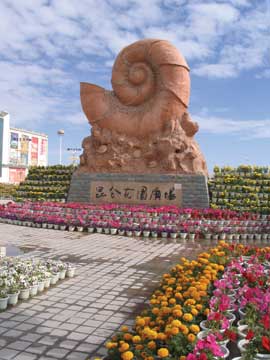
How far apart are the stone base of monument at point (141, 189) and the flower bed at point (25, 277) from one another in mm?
7107

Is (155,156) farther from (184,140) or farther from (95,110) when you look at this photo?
(95,110)

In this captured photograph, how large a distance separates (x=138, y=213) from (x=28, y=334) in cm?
713

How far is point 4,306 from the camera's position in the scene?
13.0 feet

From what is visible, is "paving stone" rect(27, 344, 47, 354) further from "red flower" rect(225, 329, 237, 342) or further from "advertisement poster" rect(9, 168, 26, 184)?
"advertisement poster" rect(9, 168, 26, 184)

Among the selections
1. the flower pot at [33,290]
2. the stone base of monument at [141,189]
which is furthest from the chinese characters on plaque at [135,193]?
the flower pot at [33,290]

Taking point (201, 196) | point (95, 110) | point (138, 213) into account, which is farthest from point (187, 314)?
point (95, 110)

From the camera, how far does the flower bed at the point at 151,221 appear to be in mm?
9195

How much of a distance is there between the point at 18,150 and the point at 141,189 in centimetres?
3707

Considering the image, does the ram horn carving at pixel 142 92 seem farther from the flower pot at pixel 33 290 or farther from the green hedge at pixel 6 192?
the green hedge at pixel 6 192

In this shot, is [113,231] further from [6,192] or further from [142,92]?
[6,192]

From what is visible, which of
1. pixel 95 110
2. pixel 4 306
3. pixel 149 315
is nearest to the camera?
pixel 149 315

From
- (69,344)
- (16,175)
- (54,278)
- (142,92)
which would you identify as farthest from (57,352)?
(16,175)

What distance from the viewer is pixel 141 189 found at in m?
12.4

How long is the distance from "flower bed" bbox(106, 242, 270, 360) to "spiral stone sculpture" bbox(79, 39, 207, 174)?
26.8 feet
